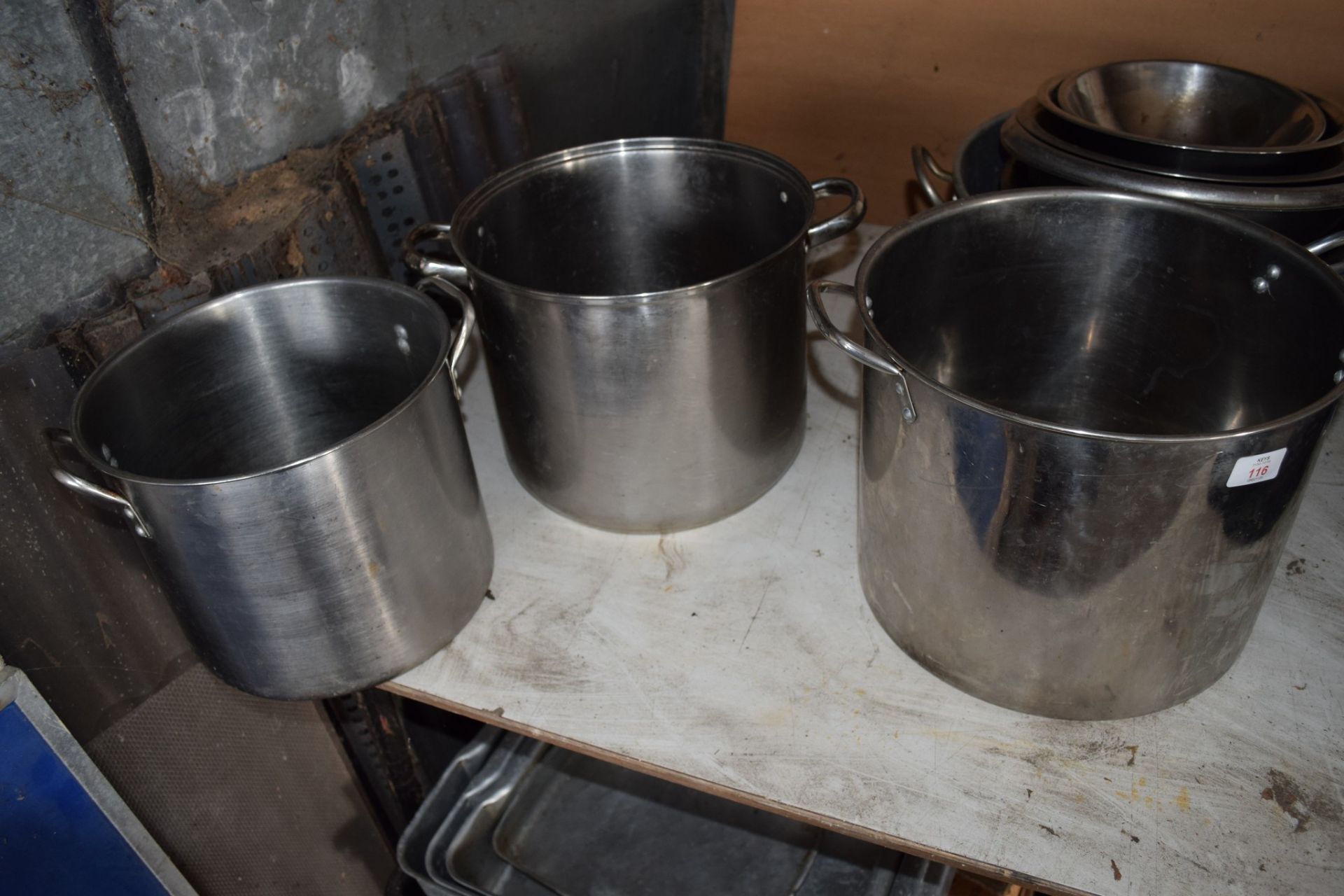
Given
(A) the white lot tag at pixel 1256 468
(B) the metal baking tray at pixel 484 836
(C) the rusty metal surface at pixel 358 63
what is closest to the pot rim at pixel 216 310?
(C) the rusty metal surface at pixel 358 63

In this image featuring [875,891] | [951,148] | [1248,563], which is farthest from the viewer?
[951,148]

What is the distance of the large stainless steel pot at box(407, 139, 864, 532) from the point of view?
837mm

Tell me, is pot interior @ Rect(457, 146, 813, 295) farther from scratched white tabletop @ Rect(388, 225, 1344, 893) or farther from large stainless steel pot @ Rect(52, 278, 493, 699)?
scratched white tabletop @ Rect(388, 225, 1344, 893)

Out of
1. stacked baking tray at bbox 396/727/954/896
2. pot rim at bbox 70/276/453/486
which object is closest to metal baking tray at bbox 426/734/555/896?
stacked baking tray at bbox 396/727/954/896

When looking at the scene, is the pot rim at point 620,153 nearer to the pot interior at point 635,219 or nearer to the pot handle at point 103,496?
the pot interior at point 635,219

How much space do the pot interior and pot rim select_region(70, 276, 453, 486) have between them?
0.51 ft

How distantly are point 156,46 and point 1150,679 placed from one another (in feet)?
3.16

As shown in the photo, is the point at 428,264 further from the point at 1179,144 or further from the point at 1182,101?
the point at 1182,101

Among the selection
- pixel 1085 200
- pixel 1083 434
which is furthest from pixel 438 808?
pixel 1085 200

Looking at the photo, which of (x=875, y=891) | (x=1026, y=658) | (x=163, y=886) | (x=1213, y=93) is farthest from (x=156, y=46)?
(x=1213, y=93)

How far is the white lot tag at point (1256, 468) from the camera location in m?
0.62

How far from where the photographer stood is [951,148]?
144 centimetres

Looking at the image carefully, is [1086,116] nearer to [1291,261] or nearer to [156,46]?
[1291,261]

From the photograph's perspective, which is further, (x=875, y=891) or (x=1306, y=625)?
(x=875, y=891)
